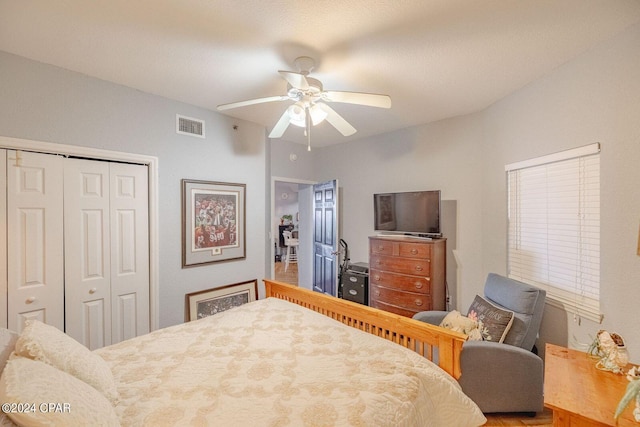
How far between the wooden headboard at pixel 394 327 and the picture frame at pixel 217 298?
93 centimetres

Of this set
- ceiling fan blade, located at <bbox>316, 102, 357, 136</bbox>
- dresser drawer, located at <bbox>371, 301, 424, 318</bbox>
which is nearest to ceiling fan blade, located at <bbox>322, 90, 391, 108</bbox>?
ceiling fan blade, located at <bbox>316, 102, 357, 136</bbox>

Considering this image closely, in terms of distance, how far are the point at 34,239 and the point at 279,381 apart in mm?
2153

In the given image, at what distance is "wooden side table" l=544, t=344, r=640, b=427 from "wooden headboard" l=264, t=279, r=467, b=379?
1.39 feet

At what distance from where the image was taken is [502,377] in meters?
1.95

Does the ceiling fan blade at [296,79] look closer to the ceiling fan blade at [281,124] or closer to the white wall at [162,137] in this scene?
the ceiling fan blade at [281,124]

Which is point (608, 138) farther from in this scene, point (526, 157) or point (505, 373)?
point (505, 373)

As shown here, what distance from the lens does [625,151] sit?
1.67 metres

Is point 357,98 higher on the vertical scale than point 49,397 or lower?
higher

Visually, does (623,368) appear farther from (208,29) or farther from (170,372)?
(208,29)

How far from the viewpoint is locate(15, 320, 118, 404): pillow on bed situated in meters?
1.05

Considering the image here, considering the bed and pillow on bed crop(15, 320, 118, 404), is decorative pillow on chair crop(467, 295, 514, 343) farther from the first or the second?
pillow on bed crop(15, 320, 118, 404)

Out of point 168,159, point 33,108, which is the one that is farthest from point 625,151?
point 33,108

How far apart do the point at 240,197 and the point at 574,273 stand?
3.22m

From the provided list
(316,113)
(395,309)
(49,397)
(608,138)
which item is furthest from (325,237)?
(49,397)
